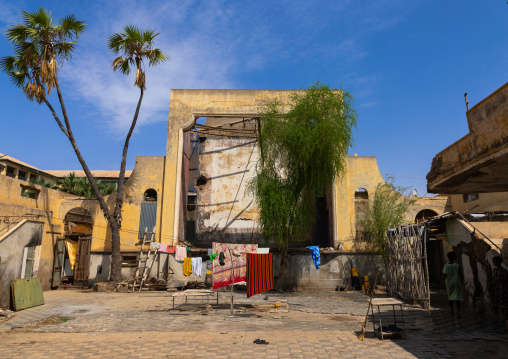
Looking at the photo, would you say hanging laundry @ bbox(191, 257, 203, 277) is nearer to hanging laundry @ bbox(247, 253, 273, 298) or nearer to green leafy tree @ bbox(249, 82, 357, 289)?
green leafy tree @ bbox(249, 82, 357, 289)

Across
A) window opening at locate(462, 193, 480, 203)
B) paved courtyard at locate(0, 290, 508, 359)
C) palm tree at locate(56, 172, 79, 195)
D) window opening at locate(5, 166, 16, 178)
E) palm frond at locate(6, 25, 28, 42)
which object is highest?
palm frond at locate(6, 25, 28, 42)

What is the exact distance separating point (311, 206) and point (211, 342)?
12.2 m

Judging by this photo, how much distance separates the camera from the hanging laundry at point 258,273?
1030cm

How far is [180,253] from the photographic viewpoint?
18.9 meters

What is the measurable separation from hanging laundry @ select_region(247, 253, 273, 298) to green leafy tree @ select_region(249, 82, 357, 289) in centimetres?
633

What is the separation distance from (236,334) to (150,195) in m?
15.2

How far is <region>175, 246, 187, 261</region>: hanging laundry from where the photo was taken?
18.7 m

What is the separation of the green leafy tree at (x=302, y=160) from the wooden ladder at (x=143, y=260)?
6.24 m

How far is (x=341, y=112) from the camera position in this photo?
1788 centimetres

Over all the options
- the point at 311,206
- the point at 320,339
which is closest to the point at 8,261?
the point at 320,339

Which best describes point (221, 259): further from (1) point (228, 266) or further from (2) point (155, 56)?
(2) point (155, 56)

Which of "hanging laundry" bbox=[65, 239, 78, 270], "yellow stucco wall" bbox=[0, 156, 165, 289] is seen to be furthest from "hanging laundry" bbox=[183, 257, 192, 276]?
"hanging laundry" bbox=[65, 239, 78, 270]

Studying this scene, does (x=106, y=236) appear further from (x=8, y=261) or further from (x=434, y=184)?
(x=434, y=184)

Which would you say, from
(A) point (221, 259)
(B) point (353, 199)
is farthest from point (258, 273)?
(B) point (353, 199)
